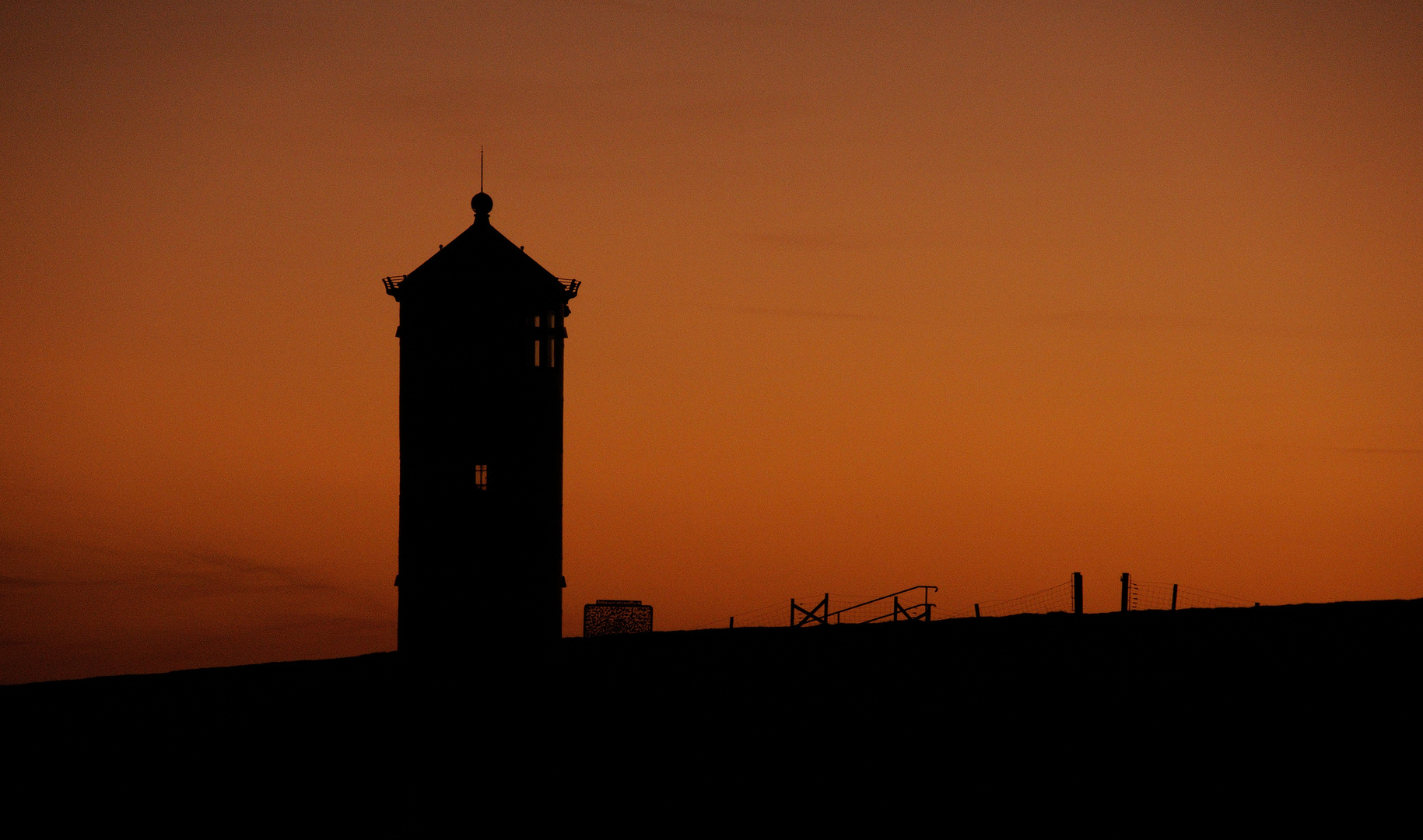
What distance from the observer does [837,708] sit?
2391cm

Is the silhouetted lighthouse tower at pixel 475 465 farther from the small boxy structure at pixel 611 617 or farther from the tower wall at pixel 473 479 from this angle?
the small boxy structure at pixel 611 617

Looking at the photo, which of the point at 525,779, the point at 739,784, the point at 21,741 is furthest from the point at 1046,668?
the point at 21,741

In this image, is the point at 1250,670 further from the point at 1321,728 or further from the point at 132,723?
the point at 132,723

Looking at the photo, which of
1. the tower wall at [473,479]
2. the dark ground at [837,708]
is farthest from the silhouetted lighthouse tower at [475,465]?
the dark ground at [837,708]

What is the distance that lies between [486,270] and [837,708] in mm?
15908

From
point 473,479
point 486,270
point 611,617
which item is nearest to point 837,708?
point 473,479

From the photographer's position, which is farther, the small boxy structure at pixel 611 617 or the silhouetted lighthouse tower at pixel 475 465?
the small boxy structure at pixel 611 617

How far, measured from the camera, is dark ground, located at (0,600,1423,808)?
20844 mm

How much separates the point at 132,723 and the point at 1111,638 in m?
18.9

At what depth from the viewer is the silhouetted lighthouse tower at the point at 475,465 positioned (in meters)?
34.2

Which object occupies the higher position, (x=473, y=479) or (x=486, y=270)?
(x=486, y=270)

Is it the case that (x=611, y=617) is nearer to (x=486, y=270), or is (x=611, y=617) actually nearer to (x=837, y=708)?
(x=486, y=270)

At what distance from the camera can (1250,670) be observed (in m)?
25.2

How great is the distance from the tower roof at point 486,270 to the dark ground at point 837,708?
905cm
